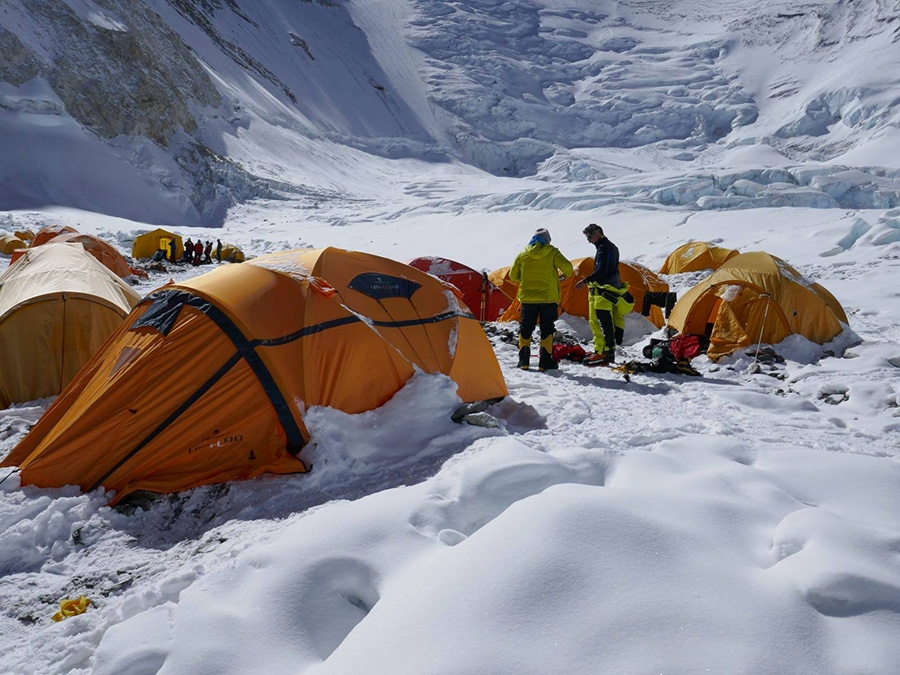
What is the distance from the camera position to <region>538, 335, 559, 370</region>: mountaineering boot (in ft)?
23.3

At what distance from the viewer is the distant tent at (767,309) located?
311 inches

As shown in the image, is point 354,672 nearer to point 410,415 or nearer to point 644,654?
point 644,654

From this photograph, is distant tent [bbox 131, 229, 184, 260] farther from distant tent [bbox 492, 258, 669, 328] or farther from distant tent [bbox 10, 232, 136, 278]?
distant tent [bbox 492, 258, 669, 328]

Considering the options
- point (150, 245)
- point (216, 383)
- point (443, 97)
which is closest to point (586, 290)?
point (216, 383)

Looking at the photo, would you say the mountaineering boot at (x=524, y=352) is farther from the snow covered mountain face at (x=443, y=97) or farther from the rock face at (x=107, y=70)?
the rock face at (x=107, y=70)

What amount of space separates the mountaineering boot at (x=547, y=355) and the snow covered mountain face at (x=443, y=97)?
23.2 metres

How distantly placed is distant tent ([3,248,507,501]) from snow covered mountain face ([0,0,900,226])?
85.2ft

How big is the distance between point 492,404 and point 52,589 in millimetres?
Answer: 3431

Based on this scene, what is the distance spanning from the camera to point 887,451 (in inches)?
164

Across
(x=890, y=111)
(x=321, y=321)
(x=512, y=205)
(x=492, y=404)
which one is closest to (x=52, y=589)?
(x=321, y=321)

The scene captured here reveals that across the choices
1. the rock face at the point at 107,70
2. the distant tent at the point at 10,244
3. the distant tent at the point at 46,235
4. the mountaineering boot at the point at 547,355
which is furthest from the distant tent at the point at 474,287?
the rock face at the point at 107,70

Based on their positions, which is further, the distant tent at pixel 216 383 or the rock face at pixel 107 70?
the rock face at pixel 107 70

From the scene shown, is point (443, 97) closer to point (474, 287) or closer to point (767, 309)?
point (474, 287)

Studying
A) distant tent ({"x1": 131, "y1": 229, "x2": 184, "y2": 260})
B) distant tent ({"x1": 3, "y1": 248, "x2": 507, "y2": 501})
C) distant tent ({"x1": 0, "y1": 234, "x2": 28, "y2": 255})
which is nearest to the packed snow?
distant tent ({"x1": 3, "y1": 248, "x2": 507, "y2": 501})
